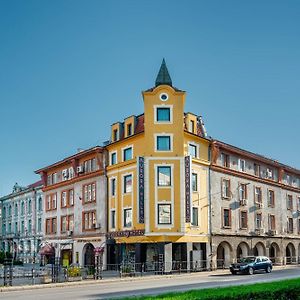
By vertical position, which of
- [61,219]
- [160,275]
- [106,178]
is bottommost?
[160,275]

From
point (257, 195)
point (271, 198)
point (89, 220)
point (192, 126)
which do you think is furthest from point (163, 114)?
point (271, 198)

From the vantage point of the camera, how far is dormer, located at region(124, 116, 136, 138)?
4803cm

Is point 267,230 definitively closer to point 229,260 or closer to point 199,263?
point 229,260

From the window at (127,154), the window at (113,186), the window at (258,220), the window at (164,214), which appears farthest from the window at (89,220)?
the window at (258,220)

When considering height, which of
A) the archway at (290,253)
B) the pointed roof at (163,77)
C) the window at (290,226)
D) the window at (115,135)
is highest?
the pointed roof at (163,77)

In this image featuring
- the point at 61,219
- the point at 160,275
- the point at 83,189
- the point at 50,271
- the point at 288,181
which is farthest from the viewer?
the point at 288,181

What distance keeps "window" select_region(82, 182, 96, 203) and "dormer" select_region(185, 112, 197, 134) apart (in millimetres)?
12209

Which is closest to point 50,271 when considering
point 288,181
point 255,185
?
point 255,185

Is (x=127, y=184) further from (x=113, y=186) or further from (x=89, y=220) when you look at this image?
(x=89, y=220)

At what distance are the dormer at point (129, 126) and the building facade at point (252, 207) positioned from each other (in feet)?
26.1

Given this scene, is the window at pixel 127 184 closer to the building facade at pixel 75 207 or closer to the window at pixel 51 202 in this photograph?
the building facade at pixel 75 207

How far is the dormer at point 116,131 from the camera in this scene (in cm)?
4972

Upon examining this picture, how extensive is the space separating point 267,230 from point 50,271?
31.0 metres

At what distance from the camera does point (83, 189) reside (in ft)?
180
